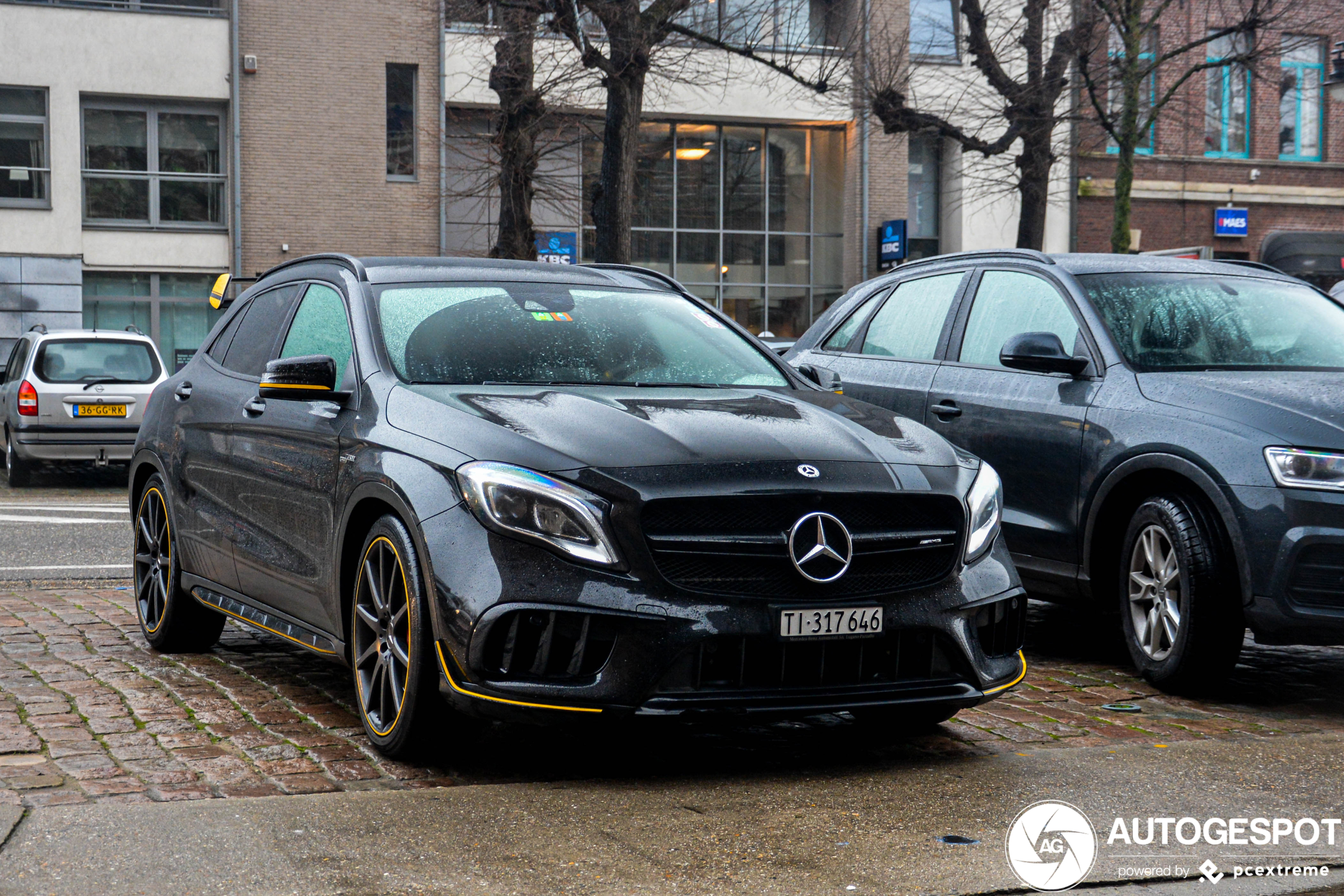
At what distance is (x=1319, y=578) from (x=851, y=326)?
338cm

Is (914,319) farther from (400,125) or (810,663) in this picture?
(400,125)

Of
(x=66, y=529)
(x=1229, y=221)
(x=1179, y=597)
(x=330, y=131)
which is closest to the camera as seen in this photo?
(x=1179, y=597)

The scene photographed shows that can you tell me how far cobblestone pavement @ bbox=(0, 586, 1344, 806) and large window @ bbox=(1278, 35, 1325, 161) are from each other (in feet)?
95.0

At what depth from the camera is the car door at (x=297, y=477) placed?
17.8 ft

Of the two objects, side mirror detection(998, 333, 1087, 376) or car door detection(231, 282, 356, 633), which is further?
side mirror detection(998, 333, 1087, 376)

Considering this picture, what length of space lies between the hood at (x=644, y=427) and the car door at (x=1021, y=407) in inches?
61.6

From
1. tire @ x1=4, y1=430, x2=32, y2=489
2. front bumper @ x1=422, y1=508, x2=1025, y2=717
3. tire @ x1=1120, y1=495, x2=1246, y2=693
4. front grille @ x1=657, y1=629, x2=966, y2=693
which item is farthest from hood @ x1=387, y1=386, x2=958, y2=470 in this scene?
tire @ x1=4, y1=430, x2=32, y2=489

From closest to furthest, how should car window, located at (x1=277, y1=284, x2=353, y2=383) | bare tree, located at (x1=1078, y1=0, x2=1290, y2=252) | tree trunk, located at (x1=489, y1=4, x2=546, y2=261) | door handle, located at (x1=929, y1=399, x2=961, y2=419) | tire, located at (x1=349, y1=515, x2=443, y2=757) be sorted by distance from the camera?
tire, located at (x1=349, y1=515, x2=443, y2=757)
car window, located at (x1=277, y1=284, x2=353, y2=383)
door handle, located at (x1=929, y1=399, x2=961, y2=419)
bare tree, located at (x1=1078, y1=0, x2=1290, y2=252)
tree trunk, located at (x1=489, y1=4, x2=546, y2=261)

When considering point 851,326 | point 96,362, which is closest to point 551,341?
point 851,326

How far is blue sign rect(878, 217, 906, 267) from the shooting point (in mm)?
32875

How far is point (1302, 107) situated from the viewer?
34.1m

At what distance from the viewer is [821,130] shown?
34156mm

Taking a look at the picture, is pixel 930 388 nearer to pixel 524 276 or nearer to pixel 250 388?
pixel 524 276

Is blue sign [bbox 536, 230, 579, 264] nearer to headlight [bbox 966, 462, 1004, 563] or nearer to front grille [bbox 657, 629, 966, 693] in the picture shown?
headlight [bbox 966, 462, 1004, 563]
